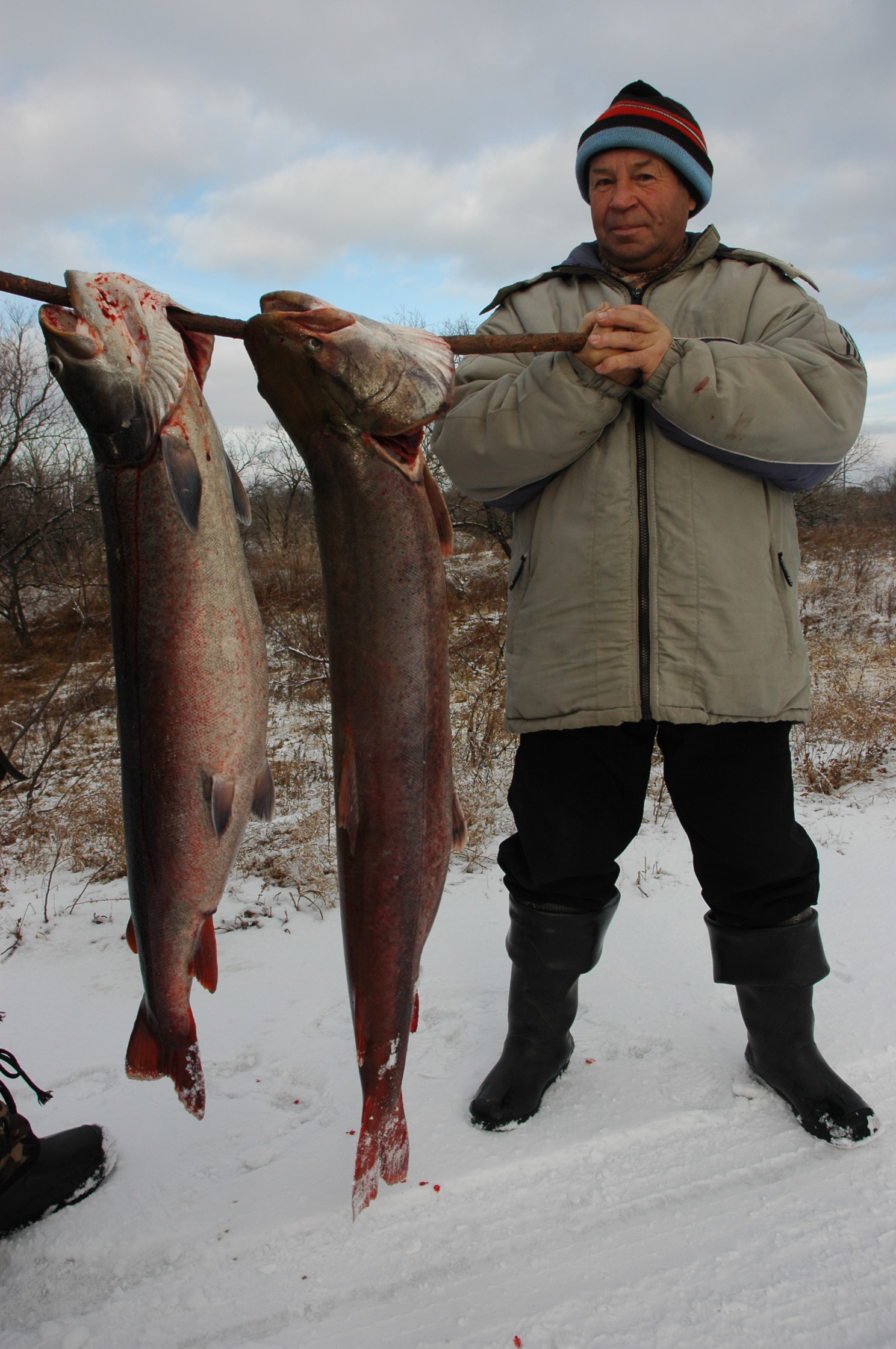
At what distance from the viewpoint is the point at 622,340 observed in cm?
192

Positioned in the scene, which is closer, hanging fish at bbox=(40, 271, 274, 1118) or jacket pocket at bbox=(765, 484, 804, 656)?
hanging fish at bbox=(40, 271, 274, 1118)

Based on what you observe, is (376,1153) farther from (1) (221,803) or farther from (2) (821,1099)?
(2) (821,1099)

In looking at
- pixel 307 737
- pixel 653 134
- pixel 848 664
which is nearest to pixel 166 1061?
pixel 653 134

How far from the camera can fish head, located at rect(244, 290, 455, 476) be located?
59.3 inches

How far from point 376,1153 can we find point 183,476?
1.58m

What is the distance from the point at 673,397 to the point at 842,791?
4.70 m

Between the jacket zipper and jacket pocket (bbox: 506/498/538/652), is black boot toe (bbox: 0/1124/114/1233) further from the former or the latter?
the jacket zipper

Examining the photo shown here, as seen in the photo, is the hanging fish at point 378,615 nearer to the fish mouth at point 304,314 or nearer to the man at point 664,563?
the fish mouth at point 304,314

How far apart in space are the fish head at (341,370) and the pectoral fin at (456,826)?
0.79m

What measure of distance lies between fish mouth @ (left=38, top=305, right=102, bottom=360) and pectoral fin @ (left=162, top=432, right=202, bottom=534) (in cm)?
20

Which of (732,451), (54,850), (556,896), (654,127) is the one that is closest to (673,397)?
(732,451)

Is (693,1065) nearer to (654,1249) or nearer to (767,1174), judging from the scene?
(767,1174)

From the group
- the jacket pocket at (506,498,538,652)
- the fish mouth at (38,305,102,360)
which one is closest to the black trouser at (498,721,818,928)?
the jacket pocket at (506,498,538,652)

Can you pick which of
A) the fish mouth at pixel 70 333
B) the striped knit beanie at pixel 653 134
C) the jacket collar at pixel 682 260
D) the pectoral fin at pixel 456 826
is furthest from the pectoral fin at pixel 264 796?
the striped knit beanie at pixel 653 134
